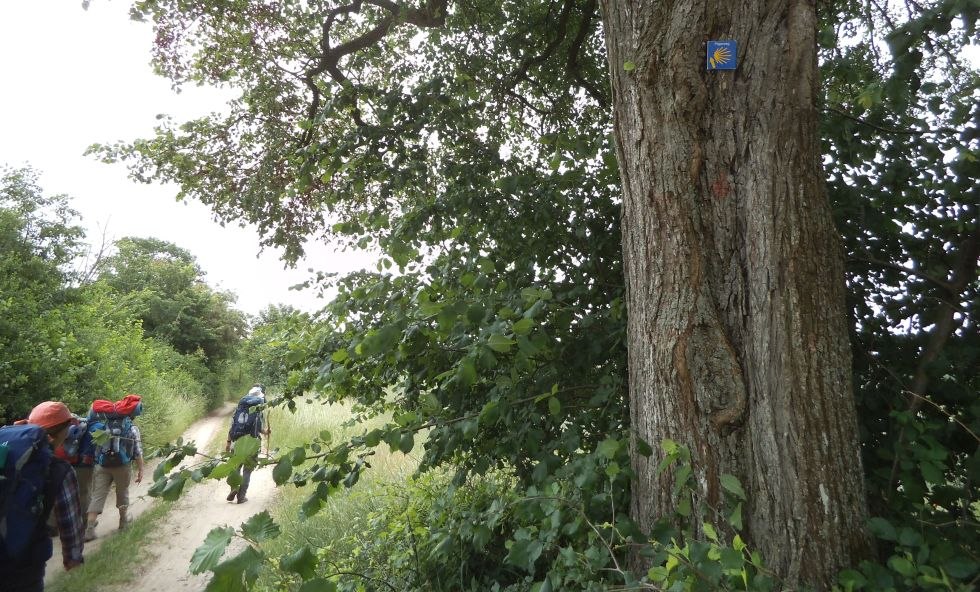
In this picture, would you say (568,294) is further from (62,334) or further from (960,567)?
(62,334)

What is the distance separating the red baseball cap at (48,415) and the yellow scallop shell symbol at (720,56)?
4506mm

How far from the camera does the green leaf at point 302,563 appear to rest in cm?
138

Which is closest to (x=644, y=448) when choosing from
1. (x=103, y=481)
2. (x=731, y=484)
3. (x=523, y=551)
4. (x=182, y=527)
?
(x=731, y=484)

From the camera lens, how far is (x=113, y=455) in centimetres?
673

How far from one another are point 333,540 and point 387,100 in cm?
445

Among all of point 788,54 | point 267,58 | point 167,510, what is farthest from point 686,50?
point 167,510

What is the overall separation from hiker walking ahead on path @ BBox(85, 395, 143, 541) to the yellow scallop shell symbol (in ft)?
24.1

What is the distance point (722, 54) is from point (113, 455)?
25.4 ft

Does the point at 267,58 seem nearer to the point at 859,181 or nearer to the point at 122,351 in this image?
the point at 859,181

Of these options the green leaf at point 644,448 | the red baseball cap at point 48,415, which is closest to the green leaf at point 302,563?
the green leaf at point 644,448

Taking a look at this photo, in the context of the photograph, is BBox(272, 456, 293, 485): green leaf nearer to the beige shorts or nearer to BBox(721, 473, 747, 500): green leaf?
BBox(721, 473, 747, 500): green leaf

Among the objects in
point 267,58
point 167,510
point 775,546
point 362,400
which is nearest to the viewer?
point 775,546

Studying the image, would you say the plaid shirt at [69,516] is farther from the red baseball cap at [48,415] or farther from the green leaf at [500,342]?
the green leaf at [500,342]

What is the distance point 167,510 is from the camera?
8.16m
